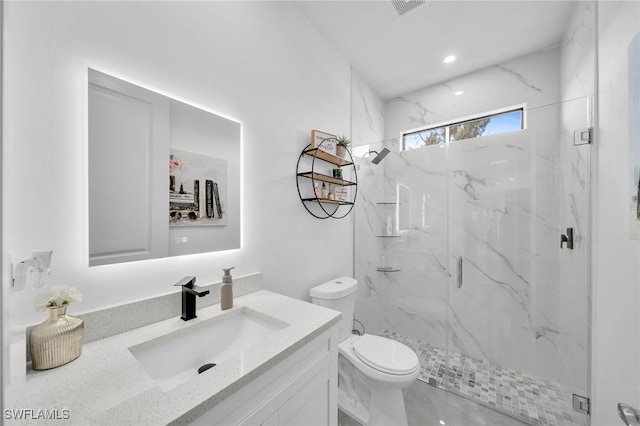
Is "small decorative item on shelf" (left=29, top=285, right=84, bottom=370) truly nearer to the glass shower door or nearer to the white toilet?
the white toilet

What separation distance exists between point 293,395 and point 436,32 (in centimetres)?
250

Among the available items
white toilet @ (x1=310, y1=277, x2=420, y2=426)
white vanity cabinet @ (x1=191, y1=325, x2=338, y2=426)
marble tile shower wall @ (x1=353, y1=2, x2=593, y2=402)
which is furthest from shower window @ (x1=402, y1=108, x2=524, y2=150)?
white vanity cabinet @ (x1=191, y1=325, x2=338, y2=426)

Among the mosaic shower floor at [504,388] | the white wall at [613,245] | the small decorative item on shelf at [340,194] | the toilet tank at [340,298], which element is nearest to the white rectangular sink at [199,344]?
the toilet tank at [340,298]

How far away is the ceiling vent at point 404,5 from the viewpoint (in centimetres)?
166

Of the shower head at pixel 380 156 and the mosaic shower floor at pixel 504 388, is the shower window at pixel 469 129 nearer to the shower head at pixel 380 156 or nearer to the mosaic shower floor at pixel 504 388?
the shower head at pixel 380 156

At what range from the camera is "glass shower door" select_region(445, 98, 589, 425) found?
1.60m

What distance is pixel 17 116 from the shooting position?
0.73 meters

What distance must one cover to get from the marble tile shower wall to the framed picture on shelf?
1.85 feet

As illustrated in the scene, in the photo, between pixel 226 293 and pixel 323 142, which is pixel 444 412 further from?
pixel 323 142

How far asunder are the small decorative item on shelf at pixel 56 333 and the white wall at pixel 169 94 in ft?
0.33

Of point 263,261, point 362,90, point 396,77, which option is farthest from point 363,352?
point 396,77

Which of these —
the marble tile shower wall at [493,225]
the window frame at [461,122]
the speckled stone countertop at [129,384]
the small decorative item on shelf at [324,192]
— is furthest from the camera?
the window frame at [461,122]

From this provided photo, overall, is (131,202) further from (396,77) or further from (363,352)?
(396,77)

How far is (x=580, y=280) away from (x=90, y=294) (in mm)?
2482
